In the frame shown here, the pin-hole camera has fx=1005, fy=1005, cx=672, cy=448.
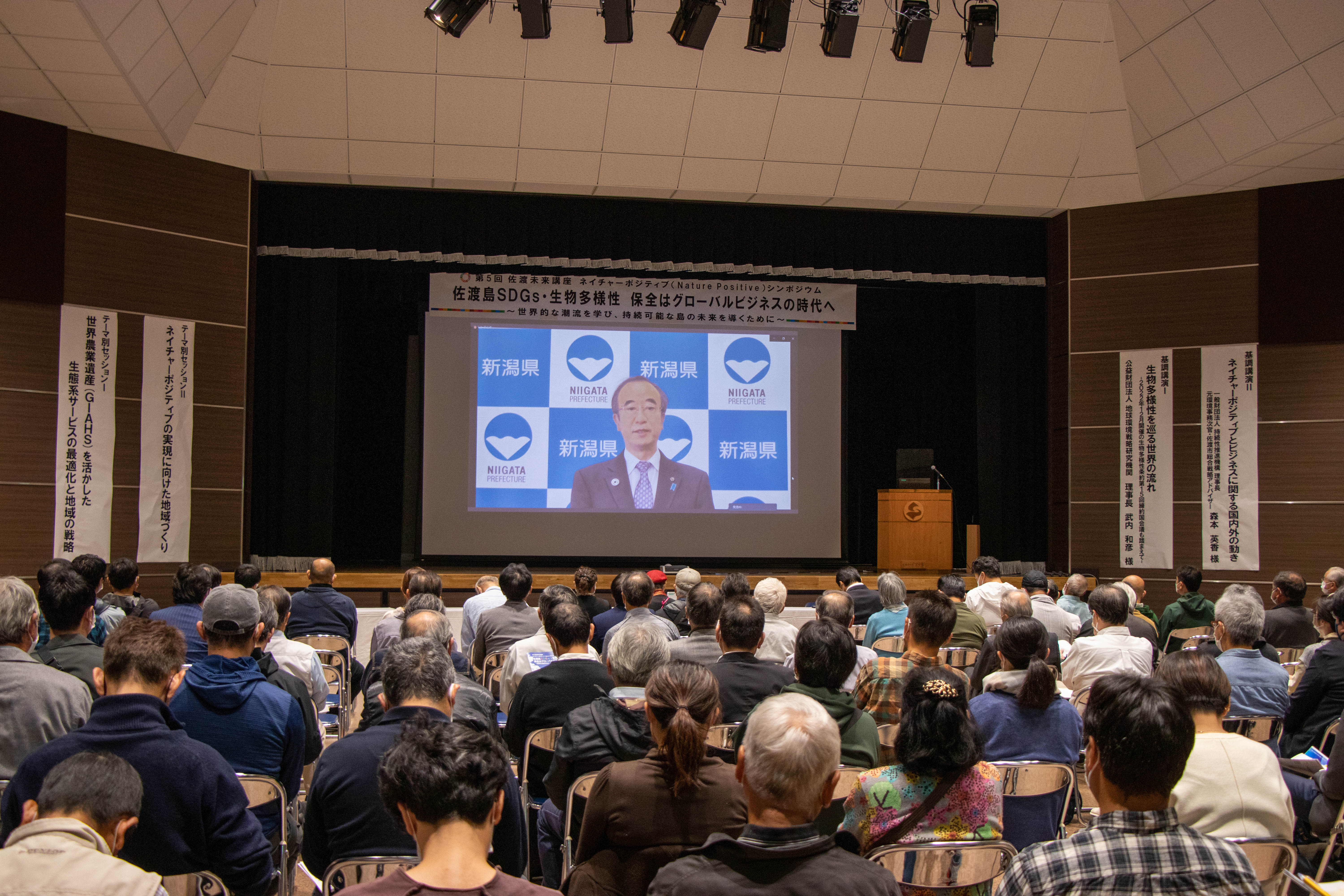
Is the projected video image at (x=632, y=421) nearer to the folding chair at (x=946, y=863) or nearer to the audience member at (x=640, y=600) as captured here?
the audience member at (x=640, y=600)

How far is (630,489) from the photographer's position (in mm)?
9000

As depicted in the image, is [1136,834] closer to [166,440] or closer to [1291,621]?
[1291,621]

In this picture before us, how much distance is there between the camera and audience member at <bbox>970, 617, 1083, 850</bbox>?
263 centimetres

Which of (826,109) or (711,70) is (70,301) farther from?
(826,109)

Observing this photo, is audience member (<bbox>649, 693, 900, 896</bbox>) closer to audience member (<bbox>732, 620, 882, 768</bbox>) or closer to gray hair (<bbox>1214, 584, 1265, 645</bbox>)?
audience member (<bbox>732, 620, 882, 768</bbox>)

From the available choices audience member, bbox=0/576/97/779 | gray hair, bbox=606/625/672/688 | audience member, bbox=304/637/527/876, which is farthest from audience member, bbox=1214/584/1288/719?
audience member, bbox=0/576/97/779

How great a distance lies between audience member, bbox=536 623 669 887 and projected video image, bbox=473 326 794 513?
6.20 metres

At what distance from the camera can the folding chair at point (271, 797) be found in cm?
229

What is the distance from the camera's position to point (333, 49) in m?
7.59

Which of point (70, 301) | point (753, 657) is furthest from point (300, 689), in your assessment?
point (70, 301)

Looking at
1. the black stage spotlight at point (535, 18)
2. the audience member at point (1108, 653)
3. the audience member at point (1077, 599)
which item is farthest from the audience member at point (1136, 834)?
the black stage spotlight at point (535, 18)

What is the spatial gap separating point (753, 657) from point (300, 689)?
4.48 feet

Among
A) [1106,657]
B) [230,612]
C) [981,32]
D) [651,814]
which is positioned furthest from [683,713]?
[981,32]

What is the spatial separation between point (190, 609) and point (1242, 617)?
13.6 ft
